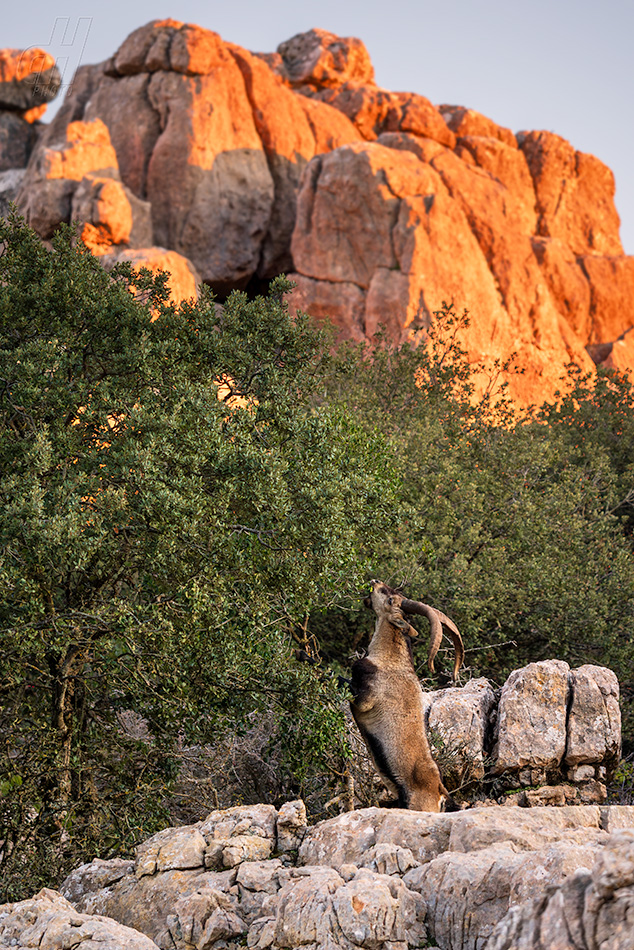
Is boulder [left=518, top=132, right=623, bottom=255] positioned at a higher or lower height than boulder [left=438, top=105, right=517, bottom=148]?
lower

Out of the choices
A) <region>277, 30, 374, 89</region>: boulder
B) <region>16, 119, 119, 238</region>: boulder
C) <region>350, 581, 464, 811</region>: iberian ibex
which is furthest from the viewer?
<region>277, 30, 374, 89</region>: boulder

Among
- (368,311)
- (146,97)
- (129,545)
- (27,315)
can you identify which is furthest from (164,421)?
(146,97)

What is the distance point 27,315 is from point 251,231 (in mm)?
33201

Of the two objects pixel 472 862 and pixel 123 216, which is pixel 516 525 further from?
pixel 123 216

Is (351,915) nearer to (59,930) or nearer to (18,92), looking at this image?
(59,930)

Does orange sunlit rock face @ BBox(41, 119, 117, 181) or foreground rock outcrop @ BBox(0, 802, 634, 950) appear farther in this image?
orange sunlit rock face @ BBox(41, 119, 117, 181)

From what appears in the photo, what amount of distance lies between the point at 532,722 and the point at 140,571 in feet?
16.2

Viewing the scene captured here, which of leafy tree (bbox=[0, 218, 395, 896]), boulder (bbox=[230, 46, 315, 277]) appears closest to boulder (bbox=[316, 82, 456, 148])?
boulder (bbox=[230, 46, 315, 277])

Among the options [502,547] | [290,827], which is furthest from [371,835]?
[502,547]

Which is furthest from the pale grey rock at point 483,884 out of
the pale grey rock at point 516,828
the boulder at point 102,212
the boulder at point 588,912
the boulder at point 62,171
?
the boulder at point 62,171

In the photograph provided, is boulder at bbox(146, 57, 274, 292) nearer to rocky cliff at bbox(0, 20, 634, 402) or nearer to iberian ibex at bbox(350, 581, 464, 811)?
rocky cliff at bbox(0, 20, 634, 402)

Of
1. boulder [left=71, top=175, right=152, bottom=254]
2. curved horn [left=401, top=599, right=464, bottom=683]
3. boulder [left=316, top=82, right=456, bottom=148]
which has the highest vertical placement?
boulder [left=316, top=82, right=456, bottom=148]

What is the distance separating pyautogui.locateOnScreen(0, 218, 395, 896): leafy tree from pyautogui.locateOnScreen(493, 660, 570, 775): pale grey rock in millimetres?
2382

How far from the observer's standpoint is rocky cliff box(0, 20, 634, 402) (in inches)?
1533
